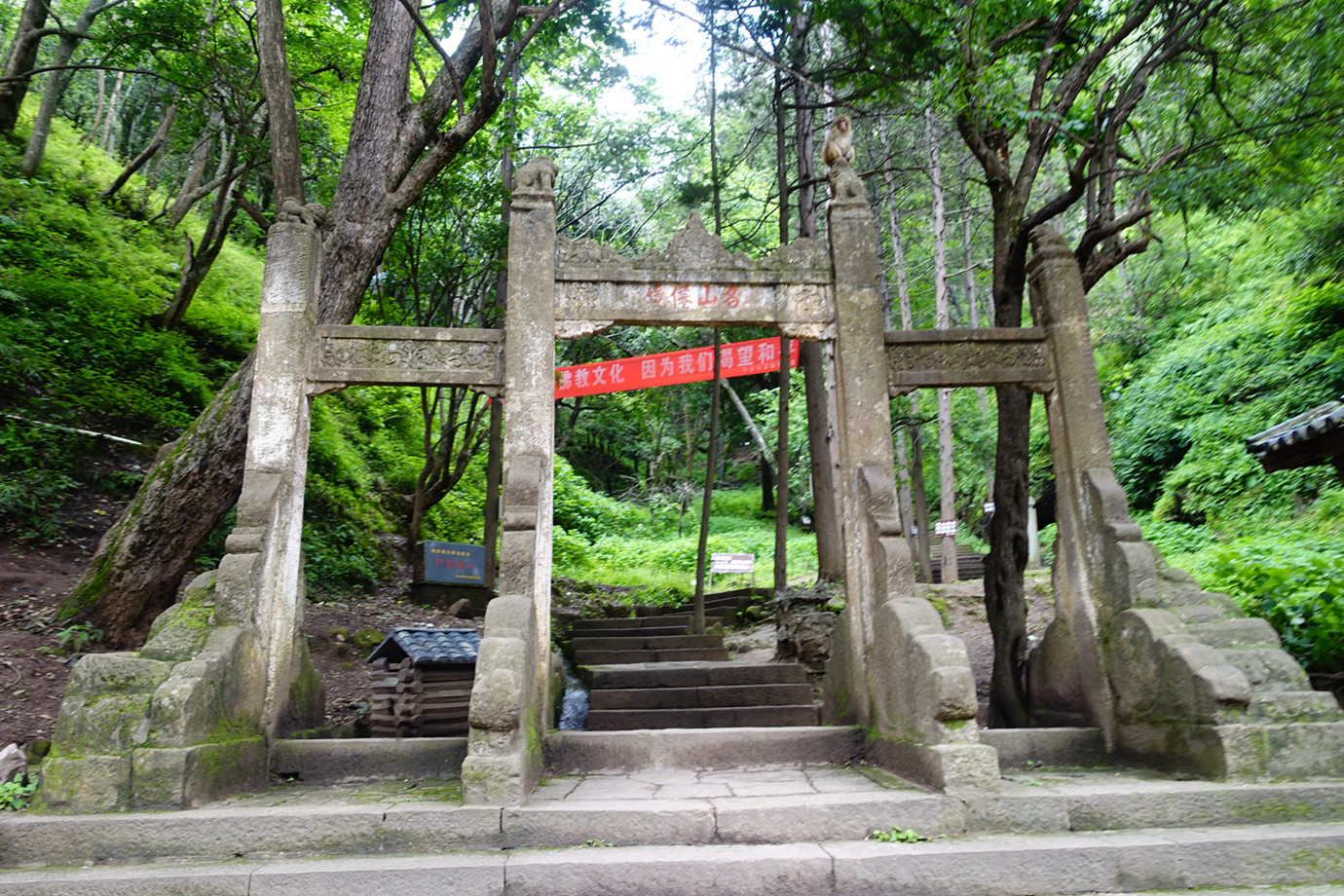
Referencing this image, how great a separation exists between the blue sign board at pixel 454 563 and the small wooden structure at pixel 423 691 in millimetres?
4968

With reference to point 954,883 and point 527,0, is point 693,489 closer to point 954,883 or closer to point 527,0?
point 527,0

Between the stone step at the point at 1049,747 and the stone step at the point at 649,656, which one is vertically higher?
the stone step at the point at 649,656

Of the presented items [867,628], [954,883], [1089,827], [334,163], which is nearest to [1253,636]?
[1089,827]

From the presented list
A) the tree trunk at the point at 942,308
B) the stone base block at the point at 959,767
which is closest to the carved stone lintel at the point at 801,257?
the stone base block at the point at 959,767

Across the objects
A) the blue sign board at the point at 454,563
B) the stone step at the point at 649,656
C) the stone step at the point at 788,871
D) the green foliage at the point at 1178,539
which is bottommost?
the stone step at the point at 788,871

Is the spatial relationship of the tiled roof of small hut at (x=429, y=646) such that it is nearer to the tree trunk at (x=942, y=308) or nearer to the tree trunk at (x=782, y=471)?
the tree trunk at (x=782, y=471)

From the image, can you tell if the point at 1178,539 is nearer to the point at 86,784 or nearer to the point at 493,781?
the point at 493,781

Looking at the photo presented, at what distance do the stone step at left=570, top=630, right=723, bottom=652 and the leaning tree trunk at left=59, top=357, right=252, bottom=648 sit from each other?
554cm

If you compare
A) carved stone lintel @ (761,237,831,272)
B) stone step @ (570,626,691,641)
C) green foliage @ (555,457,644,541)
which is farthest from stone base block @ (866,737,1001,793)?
green foliage @ (555,457,644,541)

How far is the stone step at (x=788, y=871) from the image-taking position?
384cm

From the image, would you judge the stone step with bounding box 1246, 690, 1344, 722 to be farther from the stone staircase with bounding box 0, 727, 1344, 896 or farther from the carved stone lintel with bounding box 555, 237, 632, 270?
the carved stone lintel with bounding box 555, 237, 632, 270

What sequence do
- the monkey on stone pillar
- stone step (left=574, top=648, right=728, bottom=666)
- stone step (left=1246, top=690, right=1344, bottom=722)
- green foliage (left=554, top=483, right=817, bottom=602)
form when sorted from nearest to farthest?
1. stone step (left=1246, top=690, right=1344, bottom=722)
2. the monkey on stone pillar
3. stone step (left=574, top=648, right=728, bottom=666)
4. green foliage (left=554, top=483, right=817, bottom=602)

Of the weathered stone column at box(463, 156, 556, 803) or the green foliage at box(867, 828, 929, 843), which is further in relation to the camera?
the weathered stone column at box(463, 156, 556, 803)

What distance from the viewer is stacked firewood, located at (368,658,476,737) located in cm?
691
